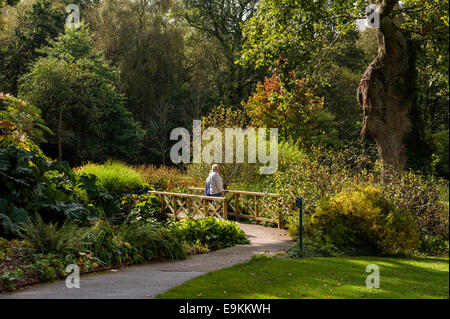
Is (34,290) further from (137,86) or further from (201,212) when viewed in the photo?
(137,86)

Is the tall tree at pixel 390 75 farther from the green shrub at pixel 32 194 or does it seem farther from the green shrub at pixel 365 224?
the green shrub at pixel 32 194

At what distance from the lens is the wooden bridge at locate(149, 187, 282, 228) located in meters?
12.6

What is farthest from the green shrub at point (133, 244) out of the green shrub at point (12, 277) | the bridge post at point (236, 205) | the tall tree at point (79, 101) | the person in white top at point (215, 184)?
the tall tree at point (79, 101)

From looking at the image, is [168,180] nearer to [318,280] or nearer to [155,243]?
[155,243]

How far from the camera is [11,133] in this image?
34.5 feet

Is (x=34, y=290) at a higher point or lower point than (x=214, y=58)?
lower

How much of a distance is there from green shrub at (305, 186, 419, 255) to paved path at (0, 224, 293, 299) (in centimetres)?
101

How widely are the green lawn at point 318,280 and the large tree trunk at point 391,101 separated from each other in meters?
4.19

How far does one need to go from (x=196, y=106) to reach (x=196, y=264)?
23454 millimetres
